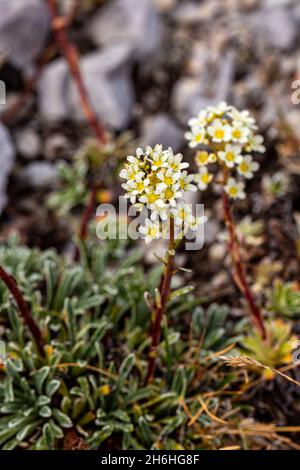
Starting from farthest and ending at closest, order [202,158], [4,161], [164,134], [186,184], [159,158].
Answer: [164,134] < [4,161] < [202,158] < [186,184] < [159,158]

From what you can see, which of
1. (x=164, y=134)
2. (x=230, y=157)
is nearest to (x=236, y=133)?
(x=230, y=157)

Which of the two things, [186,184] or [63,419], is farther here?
[63,419]

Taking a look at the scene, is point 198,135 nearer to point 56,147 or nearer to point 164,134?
point 164,134

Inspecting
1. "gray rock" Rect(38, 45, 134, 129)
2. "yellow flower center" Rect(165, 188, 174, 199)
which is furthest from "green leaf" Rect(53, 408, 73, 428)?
"gray rock" Rect(38, 45, 134, 129)

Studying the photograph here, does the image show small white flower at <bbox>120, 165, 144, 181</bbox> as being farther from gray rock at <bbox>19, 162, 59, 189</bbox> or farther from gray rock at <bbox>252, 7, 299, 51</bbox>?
gray rock at <bbox>252, 7, 299, 51</bbox>

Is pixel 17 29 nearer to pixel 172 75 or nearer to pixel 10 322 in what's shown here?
pixel 172 75

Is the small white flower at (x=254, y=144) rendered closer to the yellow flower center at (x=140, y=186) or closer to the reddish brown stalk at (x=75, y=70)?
the yellow flower center at (x=140, y=186)
